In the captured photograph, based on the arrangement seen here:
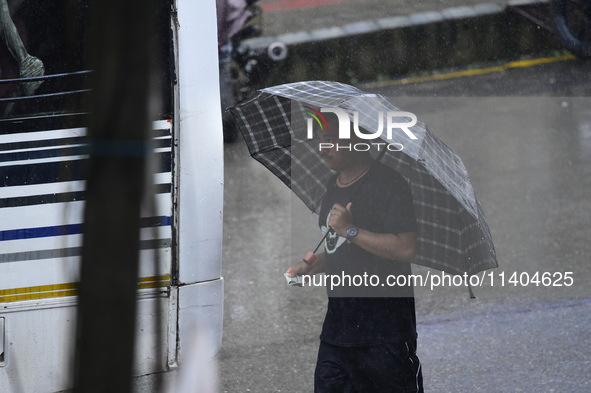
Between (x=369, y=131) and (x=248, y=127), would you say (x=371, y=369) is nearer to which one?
(x=369, y=131)

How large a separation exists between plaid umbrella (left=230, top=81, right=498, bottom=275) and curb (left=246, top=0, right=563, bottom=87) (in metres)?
7.68

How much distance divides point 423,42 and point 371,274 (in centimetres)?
903

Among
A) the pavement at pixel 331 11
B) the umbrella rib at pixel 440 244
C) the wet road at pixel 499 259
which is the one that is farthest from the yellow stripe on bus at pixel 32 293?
the pavement at pixel 331 11

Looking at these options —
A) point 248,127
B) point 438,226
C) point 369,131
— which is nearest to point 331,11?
point 248,127

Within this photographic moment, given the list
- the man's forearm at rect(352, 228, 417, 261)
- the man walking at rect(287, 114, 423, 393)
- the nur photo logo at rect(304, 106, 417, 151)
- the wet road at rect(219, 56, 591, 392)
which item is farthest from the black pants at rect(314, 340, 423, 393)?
the wet road at rect(219, 56, 591, 392)

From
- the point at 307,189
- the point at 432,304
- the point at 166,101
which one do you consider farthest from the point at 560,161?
the point at 166,101

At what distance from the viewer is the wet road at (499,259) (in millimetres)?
4996

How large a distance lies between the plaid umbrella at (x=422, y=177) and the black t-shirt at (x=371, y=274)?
0.17 meters

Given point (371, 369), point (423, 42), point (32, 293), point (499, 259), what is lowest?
point (371, 369)

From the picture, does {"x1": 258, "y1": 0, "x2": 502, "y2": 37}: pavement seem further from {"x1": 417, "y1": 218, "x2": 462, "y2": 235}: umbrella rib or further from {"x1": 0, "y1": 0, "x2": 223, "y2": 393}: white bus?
{"x1": 417, "y1": 218, "x2": 462, "y2": 235}: umbrella rib

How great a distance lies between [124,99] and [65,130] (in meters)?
2.12

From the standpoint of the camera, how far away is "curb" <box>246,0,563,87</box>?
38.1 ft

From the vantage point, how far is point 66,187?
324 cm

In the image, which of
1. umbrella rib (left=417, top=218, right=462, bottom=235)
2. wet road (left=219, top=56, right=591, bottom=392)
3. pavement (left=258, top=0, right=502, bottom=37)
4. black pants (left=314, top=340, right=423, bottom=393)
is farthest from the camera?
pavement (left=258, top=0, right=502, bottom=37)
